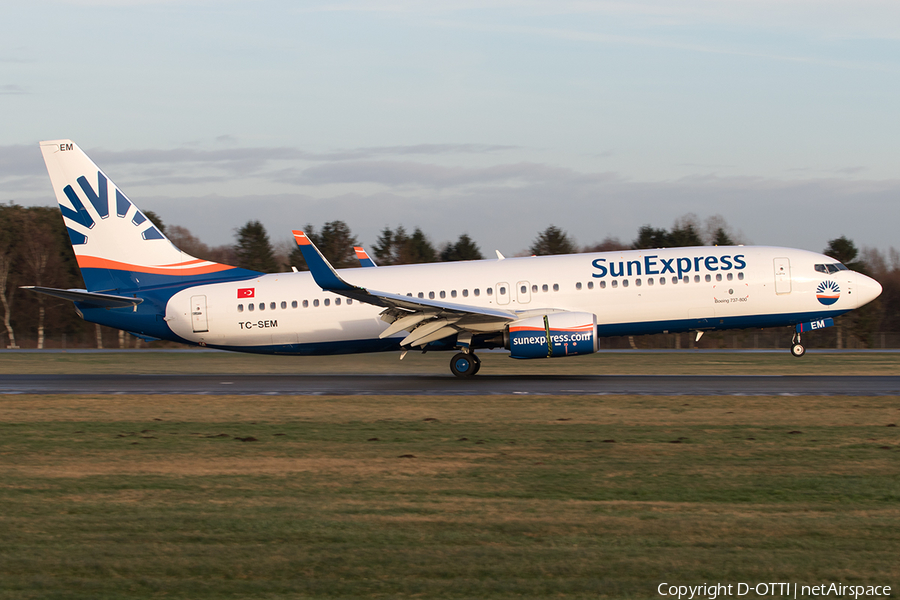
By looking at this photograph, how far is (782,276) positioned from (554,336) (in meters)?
8.22

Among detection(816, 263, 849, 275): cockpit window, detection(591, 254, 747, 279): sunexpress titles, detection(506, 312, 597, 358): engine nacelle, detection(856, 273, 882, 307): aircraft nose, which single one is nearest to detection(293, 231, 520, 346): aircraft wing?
detection(506, 312, 597, 358): engine nacelle

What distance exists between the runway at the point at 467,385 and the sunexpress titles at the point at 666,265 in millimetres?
3409

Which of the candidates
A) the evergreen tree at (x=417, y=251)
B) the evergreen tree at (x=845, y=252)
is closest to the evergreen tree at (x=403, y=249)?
the evergreen tree at (x=417, y=251)

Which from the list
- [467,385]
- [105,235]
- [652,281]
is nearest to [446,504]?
[467,385]

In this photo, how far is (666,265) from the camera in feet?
86.3

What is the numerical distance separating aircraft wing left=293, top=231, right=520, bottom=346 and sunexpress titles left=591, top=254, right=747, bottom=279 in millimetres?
3348

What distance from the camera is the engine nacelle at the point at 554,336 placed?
24516 mm

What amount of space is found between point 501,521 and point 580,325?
16.9m

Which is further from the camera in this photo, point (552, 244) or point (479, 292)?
point (552, 244)

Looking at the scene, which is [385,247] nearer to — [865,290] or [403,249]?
[403,249]

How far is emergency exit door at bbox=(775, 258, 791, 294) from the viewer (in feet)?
86.5

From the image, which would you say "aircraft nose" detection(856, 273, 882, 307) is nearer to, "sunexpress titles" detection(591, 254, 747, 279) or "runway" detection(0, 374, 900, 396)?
"runway" detection(0, 374, 900, 396)

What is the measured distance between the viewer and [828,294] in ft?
87.0

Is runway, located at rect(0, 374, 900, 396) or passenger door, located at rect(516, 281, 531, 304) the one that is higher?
passenger door, located at rect(516, 281, 531, 304)
